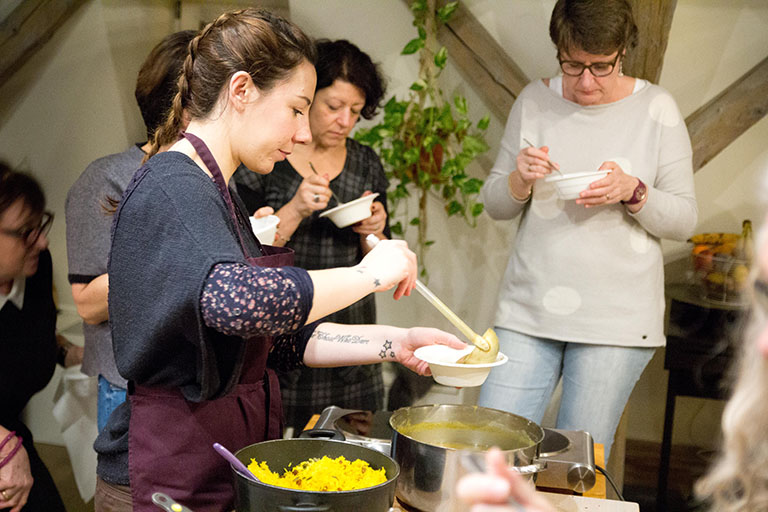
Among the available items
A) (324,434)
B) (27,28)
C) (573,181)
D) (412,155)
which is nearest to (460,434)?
(324,434)

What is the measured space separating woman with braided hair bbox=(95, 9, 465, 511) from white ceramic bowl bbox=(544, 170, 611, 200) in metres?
0.82

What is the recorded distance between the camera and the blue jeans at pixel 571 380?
2182mm

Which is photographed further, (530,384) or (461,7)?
(461,7)

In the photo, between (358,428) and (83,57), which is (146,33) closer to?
(83,57)

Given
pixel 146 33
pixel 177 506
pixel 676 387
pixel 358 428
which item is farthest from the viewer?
pixel 146 33

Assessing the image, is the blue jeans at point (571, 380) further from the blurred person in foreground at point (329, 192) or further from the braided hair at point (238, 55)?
the braided hair at point (238, 55)

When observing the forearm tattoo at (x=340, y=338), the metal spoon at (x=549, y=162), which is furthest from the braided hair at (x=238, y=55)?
the metal spoon at (x=549, y=162)

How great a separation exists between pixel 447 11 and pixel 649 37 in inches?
29.6

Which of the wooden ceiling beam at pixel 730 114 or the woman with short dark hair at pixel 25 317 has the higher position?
the wooden ceiling beam at pixel 730 114

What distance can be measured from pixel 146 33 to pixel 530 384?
2.14 meters

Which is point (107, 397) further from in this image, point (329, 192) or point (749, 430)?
point (749, 430)

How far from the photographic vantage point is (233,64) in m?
1.27

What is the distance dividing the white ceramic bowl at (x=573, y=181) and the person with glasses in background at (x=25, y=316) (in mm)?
1545

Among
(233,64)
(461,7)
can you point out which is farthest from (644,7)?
(233,64)
